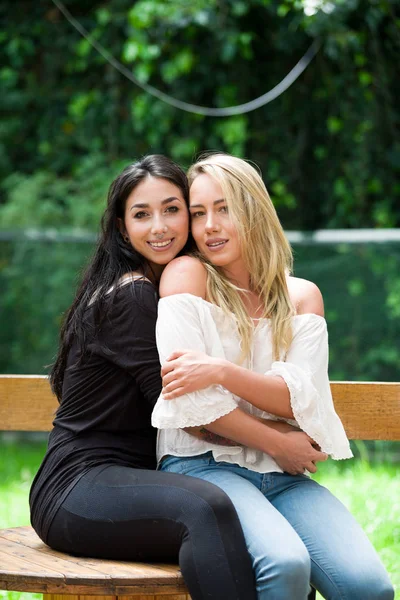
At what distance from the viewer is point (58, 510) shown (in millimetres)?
2609

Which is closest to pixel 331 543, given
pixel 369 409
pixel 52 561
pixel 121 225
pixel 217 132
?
pixel 52 561

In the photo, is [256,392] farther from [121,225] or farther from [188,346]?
[121,225]

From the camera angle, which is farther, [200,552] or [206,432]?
[206,432]

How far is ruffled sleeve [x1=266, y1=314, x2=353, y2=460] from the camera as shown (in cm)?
270

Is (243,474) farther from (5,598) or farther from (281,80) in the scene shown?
(281,80)

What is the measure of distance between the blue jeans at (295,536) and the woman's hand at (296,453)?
0.15 feet

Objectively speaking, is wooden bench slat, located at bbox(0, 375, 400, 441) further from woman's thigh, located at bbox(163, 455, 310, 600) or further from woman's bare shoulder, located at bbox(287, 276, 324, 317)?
woman's thigh, located at bbox(163, 455, 310, 600)

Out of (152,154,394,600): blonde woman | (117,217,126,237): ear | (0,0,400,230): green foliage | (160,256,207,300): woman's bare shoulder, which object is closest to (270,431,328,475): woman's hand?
(152,154,394,600): blonde woman

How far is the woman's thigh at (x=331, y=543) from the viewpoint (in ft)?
7.95

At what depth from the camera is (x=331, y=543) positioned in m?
2.51

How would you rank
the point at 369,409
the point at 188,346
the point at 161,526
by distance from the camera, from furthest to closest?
1. the point at 369,409
2. the point at 188,346
3. the point at 161,526

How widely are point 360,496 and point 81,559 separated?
2.48 m

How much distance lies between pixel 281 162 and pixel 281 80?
2.27 ft

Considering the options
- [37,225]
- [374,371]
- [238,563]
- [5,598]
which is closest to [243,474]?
[238,563]
